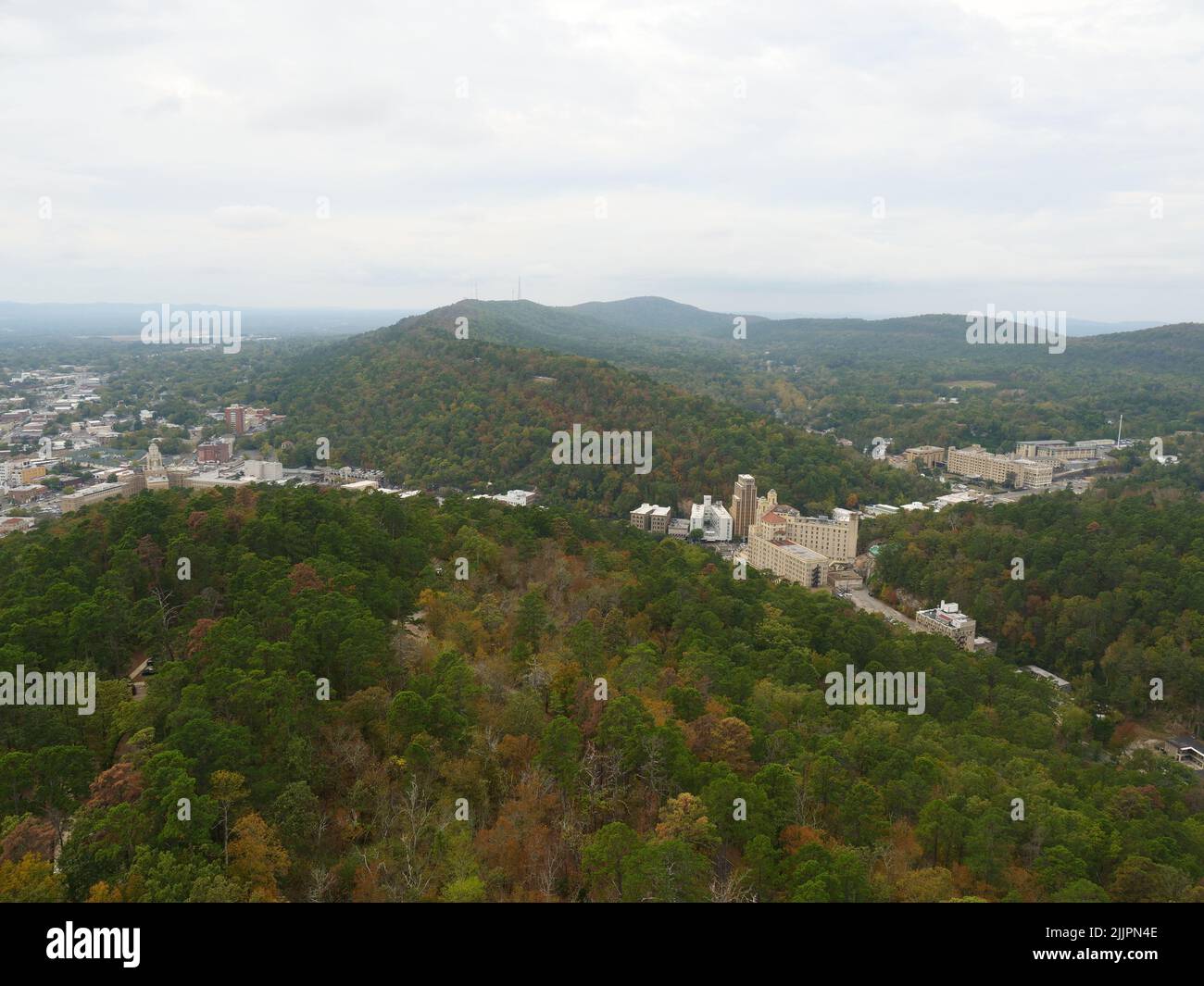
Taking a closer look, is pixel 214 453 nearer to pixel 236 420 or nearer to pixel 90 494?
pixel 236 420

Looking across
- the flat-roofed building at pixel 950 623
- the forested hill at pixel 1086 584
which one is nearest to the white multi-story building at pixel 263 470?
the forested hill at pixel 1086 584

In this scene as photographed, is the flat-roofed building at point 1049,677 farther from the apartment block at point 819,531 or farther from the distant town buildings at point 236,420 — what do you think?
the distant town buildings at point 236,420

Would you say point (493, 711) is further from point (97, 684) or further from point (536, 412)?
point (536, 412)

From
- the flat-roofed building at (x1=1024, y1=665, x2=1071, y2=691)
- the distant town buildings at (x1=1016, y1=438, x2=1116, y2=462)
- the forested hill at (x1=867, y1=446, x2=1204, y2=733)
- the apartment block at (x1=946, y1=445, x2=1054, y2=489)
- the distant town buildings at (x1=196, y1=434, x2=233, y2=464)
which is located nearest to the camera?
the forested hill at (x1=867, y1=446, x2=1204, y2=733)

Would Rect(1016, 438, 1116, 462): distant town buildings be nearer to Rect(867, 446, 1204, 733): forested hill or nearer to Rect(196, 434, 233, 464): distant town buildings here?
Rect(867, 446, 1204, 733): forested hill

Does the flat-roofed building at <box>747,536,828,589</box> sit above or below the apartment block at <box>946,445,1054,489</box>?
below

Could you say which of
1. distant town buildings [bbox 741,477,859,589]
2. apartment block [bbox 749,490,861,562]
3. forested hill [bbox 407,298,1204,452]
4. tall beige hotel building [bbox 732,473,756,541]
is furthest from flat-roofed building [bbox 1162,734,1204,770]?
forested hill [bbox 407,298,1204,452]
